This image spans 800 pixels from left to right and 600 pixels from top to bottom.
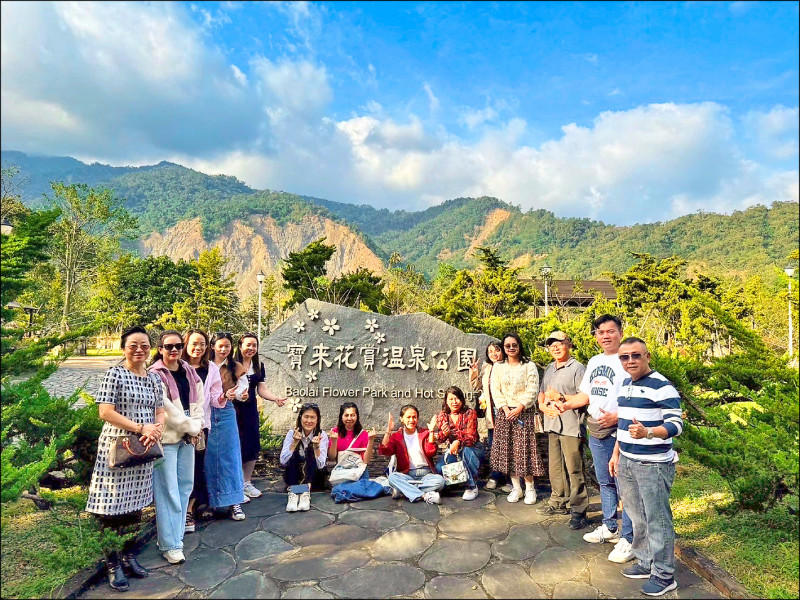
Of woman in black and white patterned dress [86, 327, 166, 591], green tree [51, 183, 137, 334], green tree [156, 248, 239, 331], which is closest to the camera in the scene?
woman in black and white patterned dress [86, 327, 166, 591]

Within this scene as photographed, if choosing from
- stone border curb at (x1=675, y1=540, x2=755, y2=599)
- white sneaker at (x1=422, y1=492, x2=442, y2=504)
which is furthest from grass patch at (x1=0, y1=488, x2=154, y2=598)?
stone border curb at (x1=675, y1=540, x2=755, y2=599)

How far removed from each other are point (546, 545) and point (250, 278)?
6951 cm

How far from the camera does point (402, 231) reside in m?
111

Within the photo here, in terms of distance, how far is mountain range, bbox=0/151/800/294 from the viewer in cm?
4447

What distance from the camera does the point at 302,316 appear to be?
18.4 feet

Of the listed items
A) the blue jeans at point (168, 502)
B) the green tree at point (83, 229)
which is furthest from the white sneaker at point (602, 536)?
the green tree at point (83, 229)

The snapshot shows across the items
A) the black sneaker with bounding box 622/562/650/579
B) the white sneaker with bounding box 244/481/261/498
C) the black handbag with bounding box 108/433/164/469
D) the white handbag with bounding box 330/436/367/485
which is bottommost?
the white sneaker with bounding box 244/481/261/498

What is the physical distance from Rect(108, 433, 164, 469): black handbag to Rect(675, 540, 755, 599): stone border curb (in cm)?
325

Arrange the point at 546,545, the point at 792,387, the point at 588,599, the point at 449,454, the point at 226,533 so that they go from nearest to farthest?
the point at 588,599 → the point at 792,387 → the point at 546,545 → the point at 226,533 → the point at 449,454

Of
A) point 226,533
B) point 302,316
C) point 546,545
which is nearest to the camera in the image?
point 546,545

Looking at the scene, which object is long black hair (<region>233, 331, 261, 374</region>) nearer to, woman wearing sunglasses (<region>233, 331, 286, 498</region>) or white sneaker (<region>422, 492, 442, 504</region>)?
woman wearing sunglasses (<region>233, 331, 286, 498</region>)

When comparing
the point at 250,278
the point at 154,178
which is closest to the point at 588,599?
the point at 250,278

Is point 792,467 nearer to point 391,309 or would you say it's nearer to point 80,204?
point 391,309

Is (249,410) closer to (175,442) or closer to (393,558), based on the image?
(175,442)
